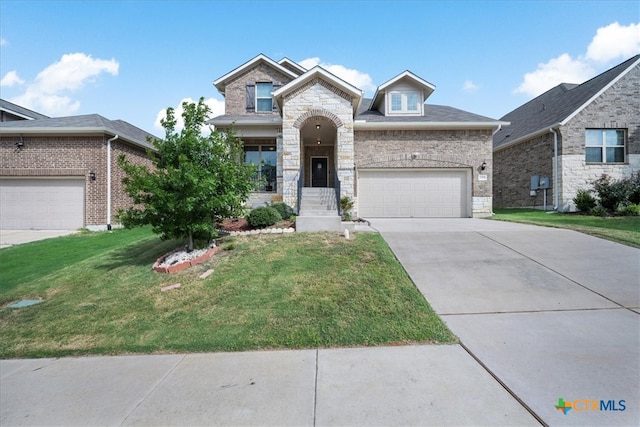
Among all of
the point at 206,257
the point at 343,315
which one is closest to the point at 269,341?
the point at 343,315

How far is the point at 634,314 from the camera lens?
13.7 ft

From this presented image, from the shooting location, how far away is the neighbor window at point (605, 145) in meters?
14.5

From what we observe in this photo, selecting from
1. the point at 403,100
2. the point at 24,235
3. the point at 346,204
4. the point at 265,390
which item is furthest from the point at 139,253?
the point at 403,100

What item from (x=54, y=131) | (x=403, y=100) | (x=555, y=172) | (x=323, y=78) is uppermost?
(x=403, y=100)

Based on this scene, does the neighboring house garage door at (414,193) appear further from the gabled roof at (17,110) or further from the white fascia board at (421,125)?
the gabled roof at (17,110)

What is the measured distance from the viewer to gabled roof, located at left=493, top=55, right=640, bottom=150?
47.3ft

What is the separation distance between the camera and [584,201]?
43.7 feet

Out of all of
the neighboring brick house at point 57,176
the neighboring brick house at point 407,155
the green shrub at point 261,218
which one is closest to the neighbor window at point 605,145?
the neighboring brick house at point 407,155

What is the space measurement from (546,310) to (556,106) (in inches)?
668

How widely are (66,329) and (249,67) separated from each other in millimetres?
14858

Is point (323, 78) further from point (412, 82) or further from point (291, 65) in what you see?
point (291, 65)

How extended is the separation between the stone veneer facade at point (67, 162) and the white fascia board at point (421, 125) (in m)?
10.9

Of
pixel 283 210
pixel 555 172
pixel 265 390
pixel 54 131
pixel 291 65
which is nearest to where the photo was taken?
pixel 265 390

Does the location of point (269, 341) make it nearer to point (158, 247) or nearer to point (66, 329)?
point (66, 329)
